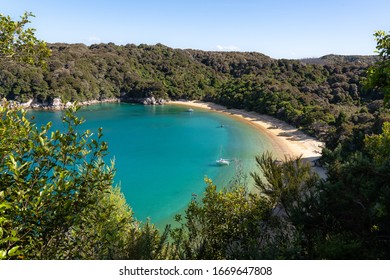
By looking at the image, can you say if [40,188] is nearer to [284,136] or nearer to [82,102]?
[284,136]

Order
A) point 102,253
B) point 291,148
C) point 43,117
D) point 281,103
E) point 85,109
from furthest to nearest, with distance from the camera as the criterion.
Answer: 1. point 85,109
2. point 43,117
3. point 281,103
4. point 291,148
5. point 102,253

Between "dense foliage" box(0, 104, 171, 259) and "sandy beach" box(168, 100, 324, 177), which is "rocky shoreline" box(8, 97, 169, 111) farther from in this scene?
"dense foliage" box(0, 104, 171, 259)

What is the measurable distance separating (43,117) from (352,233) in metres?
87.0

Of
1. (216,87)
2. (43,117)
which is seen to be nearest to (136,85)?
(216,87)

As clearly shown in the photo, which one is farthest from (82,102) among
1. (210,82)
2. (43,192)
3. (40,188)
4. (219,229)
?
(43,192)

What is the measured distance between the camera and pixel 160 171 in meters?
43.1

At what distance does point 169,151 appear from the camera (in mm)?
54062

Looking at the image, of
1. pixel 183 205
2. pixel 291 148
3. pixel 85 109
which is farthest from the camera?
pixel 85 109

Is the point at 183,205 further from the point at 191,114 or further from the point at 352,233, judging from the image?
the point at 191,114

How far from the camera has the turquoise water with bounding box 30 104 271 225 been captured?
34.5 metres

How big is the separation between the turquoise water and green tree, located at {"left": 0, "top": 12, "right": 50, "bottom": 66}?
44.2 feet

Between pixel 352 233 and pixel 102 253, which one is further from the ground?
pixel 102 253

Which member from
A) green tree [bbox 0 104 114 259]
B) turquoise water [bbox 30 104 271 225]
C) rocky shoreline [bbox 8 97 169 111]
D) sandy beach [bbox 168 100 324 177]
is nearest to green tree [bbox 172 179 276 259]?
green tree [bbox 0 104 114 259]

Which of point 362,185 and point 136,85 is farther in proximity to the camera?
point 136,85
